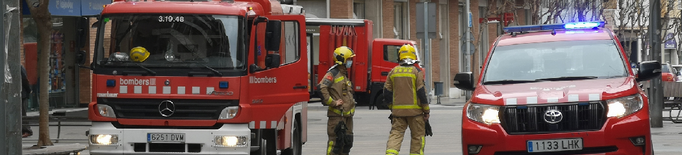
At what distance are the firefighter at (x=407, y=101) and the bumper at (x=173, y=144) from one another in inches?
67.1

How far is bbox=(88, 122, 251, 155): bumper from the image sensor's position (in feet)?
36.2

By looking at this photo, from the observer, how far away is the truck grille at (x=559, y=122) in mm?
9547

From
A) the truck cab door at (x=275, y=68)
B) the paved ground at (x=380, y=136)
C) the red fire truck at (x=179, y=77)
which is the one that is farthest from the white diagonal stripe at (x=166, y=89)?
the paved ground at (x=380, y=136)

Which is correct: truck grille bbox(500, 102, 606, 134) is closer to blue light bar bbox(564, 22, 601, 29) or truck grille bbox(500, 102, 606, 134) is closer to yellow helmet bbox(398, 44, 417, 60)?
blue light bar bbox(564, 22, 601, 29)

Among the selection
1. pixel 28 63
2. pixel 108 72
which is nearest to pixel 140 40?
pixel 108 72

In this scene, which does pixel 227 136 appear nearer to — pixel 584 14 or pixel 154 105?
pixel 154 105

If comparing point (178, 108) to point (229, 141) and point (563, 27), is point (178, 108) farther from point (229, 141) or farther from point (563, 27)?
point (563, 27)

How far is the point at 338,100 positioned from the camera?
40.3 ft

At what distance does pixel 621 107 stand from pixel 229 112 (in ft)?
12.9

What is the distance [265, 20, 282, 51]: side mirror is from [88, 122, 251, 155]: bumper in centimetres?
88

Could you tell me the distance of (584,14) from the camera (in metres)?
56.9

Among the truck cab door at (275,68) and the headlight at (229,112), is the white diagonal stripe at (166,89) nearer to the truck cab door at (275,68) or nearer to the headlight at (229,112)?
the headlight at (229,112)

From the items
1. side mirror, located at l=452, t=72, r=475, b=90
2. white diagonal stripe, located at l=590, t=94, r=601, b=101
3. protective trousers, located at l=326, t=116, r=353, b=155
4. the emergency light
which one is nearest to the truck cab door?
protective trousers, located at l=326, t=116, r=353, b=155

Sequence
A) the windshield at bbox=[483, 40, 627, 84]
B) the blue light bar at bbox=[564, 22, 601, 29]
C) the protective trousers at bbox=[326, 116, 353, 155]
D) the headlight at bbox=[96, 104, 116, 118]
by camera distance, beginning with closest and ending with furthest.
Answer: the windshield at bbox=[483, 40, 627, 84] < the headlight at bbox=[96, 104, 116, 118] < the blue light bar at bbox=[564, 22, 601, 29] < the protective trousers at bbox=[326, 116, 353, 155]
